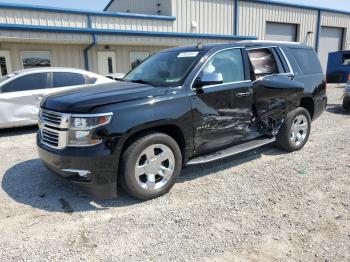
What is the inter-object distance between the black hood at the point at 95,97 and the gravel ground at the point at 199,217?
1217 mm

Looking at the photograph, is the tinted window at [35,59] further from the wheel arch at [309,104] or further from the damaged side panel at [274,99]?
the wheel arch at [309,104]

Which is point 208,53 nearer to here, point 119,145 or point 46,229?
point 119,145

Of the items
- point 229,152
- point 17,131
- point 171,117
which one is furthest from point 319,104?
point 17,131

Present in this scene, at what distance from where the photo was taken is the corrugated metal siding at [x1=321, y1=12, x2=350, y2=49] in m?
23.4

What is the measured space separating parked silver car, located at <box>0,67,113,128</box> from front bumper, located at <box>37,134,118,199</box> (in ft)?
13.6

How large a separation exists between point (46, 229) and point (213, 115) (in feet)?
8.20

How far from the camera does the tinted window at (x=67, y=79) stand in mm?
7656

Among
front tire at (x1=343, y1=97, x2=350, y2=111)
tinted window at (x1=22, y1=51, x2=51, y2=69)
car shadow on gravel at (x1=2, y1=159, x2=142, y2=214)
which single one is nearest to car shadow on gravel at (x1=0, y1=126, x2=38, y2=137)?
Answer: car shadow on gravel at (x1=2, y1=159, x2=142, y2=214)

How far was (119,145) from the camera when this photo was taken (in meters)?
3.44

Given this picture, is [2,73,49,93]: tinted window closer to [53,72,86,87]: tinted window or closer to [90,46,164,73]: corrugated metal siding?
[53,72,86,87]: tinted window

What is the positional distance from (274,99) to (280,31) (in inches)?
718

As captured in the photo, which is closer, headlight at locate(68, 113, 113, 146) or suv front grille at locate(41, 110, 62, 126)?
headlight at locate(68, 113, 113, 146)

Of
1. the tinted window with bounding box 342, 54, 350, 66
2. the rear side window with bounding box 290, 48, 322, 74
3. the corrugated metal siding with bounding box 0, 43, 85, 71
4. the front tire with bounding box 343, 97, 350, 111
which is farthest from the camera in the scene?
the tinted window with bounding box 342, 54, 350, 66

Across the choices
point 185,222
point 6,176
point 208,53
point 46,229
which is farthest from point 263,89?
point 6,176
